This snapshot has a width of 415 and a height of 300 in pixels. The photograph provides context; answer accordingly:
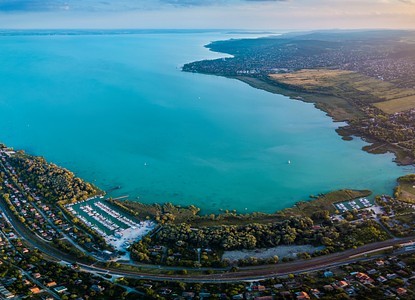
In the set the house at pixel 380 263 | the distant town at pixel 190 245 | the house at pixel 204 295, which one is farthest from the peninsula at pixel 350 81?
the house at pixel 204 295

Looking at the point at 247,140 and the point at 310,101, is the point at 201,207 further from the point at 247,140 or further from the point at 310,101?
the point at 310,101

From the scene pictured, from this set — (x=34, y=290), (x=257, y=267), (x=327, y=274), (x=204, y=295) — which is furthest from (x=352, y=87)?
(x=34, y=290)

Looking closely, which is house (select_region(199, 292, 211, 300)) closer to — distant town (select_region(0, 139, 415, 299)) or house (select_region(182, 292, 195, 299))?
distant town (select_region(0, 139, 415, 299))

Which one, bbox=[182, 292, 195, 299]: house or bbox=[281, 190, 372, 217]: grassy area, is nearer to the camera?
bbox=[182, 292, 195, 299]: house

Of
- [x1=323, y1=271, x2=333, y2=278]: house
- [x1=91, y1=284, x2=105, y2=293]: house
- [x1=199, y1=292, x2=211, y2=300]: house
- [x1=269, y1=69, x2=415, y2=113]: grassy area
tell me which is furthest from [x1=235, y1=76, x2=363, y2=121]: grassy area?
[x1=91, y1=284, x2=105, y2=293]: house

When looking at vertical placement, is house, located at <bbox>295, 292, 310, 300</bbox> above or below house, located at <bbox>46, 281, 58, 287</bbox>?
above
